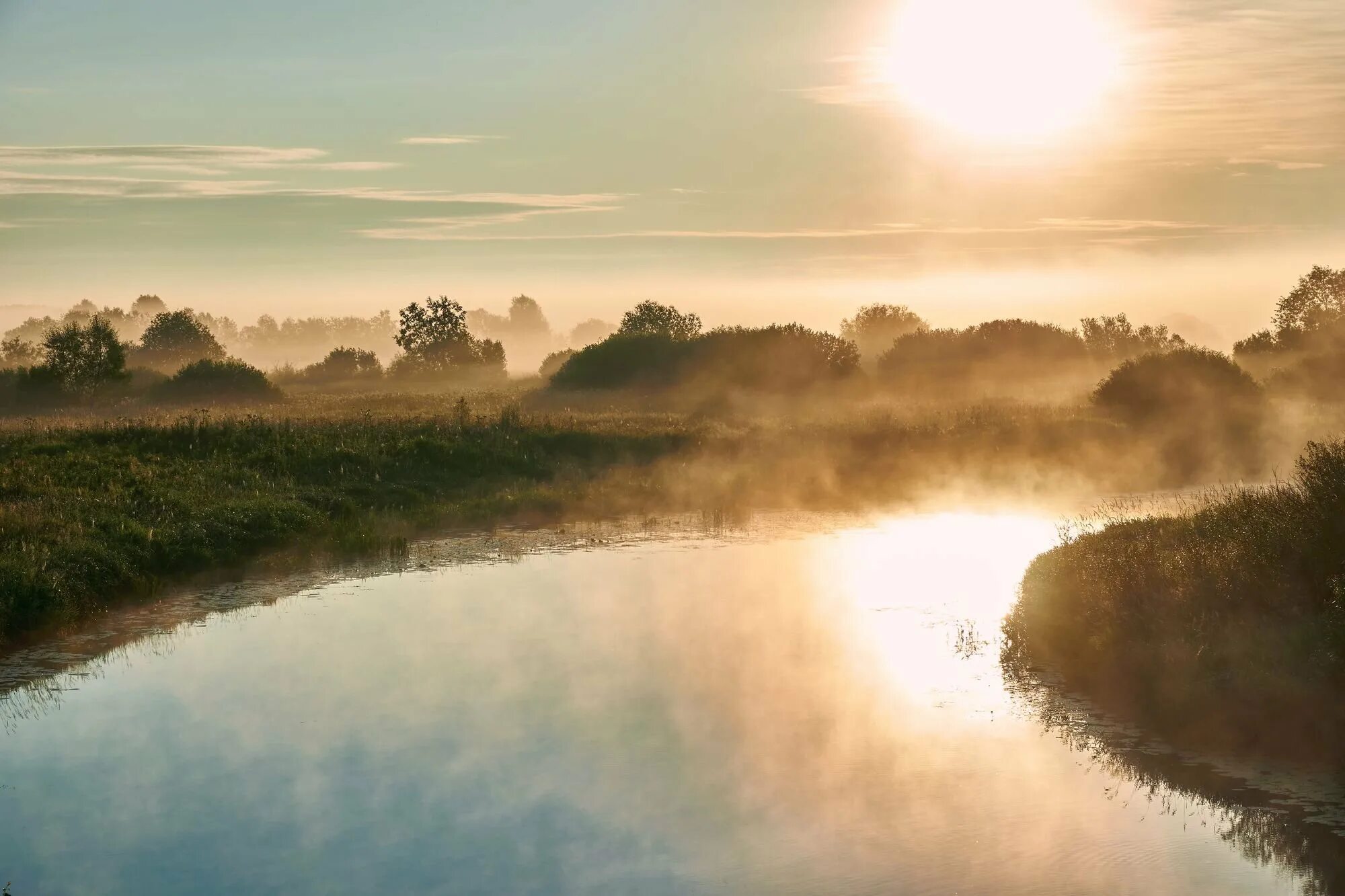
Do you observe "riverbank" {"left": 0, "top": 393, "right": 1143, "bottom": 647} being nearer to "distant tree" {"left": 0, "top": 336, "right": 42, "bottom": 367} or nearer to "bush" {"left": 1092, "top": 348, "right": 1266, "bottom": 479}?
"bush" {"left": 1092, "top": 348, "right": 1266, "bottom": 479}

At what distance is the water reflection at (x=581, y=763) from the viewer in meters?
12.1

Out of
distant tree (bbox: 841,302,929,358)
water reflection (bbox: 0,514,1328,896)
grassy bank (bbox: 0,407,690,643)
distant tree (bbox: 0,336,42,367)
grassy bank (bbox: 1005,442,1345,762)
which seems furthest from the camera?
distant tree (bbox: 841,302,929,358)

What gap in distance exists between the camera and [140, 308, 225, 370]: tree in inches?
3794

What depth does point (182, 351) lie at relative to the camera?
318 ft

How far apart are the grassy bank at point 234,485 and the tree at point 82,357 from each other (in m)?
24.7

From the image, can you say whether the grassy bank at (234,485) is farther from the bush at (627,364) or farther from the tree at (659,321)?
the tree at (659,321)

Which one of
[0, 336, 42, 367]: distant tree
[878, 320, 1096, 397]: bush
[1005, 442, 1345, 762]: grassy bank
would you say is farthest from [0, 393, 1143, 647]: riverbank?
[0, 336, 42, 367]: distant tree

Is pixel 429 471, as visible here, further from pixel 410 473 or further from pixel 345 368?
pixel 345 368

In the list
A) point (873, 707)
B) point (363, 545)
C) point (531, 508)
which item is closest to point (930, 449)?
point (531, 508)

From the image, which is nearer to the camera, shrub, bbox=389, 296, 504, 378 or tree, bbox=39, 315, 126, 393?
tree, bbox=39, 315, 126, 393

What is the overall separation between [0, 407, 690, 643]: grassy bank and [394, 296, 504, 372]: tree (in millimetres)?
48689

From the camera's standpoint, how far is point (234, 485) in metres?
31.7

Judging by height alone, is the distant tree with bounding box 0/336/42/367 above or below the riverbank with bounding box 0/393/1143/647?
above

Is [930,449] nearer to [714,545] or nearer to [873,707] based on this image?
[714,545]
